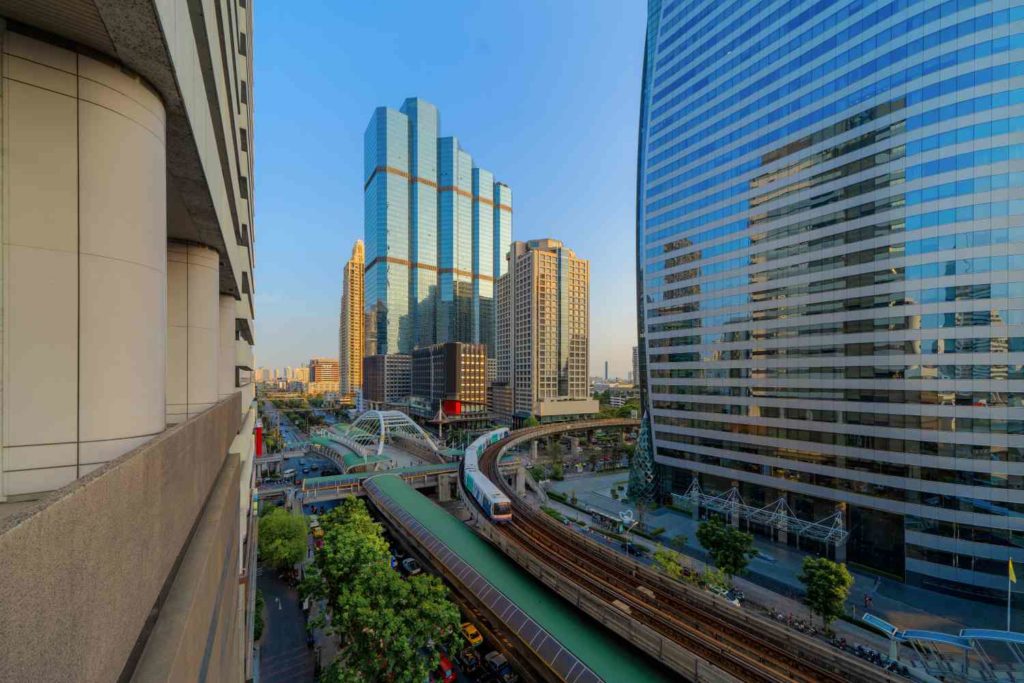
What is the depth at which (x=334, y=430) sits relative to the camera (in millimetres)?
82500

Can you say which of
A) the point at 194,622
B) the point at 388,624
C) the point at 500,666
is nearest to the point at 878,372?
the point at 500,666

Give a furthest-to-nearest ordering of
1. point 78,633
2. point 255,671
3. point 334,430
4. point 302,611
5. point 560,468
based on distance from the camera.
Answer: point 334,430
point 560,468
point 302,611
point 255,671
point 78,633

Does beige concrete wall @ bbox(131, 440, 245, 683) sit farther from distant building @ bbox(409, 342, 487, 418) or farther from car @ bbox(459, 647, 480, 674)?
distant building @ bbox(409, 342, 487, 418)

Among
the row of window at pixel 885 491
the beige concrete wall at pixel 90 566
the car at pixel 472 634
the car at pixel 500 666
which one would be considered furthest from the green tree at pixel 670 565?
the beige concrete wall at pixel 90 566

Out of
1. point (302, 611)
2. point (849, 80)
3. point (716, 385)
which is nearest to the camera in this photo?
point (302, 611)

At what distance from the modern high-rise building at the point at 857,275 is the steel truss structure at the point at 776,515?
0.94 metres

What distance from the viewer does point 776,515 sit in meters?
37.3

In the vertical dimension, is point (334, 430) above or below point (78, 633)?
below

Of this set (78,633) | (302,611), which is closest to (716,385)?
(302,611)

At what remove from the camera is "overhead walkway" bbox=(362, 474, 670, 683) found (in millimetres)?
17734

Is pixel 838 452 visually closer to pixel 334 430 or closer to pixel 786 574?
pixel 786 574

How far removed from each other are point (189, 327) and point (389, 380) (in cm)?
12902

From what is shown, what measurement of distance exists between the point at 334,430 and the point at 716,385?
233 feet

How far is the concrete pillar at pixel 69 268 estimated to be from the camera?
3369 mm
